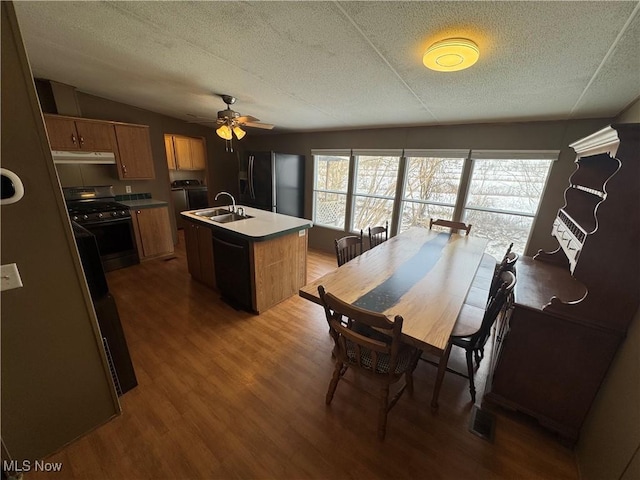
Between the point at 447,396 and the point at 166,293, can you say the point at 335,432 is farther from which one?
the point at 166,293

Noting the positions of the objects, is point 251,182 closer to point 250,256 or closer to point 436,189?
point 250,256

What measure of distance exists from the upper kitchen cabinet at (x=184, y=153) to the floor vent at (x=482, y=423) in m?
5.81

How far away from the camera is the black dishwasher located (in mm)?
2432

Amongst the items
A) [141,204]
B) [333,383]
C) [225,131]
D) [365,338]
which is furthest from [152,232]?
[365,338]

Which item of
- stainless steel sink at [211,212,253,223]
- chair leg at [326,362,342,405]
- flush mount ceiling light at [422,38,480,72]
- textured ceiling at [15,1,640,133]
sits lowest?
chair leg at [326,362,342,405]

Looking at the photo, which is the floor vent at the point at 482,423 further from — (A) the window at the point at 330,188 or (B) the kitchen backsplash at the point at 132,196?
(B) the kitchen backsplash at the point at 132,196

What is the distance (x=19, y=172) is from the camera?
0.99 meters

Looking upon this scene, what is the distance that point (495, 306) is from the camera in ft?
4.77

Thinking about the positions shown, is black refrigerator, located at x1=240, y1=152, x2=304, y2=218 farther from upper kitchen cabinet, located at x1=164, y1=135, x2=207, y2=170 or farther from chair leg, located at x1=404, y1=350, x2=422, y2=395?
chair leg, located at x1=404, y1=350, x2=422, y2=395

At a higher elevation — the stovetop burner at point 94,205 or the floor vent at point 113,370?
the stovetop burner at point 94,205

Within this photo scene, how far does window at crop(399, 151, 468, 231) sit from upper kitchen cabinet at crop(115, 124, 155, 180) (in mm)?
4131

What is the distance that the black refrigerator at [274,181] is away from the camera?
14.0 ft

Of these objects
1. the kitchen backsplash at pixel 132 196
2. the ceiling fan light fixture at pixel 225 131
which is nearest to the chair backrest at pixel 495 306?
the ceiling fan light fixture at pixel 225 131

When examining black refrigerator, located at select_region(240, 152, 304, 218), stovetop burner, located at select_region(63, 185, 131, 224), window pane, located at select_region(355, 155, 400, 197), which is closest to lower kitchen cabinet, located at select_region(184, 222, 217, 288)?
stovetop burner, located at select_region(63, 185, 131, 224)
